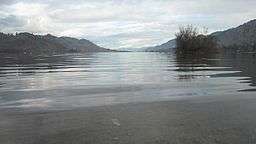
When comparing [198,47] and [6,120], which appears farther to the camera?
[198,47]

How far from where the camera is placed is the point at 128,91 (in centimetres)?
2170

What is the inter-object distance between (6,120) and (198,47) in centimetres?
11278

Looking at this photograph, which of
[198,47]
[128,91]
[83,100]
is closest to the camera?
[83,100]

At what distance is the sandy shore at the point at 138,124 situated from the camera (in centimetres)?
1091

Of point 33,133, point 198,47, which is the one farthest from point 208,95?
point 198,47

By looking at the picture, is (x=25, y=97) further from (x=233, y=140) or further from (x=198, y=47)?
(x=198, y=47)

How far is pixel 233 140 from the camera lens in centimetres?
1073

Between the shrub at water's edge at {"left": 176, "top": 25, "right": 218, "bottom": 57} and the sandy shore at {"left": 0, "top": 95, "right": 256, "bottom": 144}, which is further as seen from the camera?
the shrub at water's edge at {"left": 176, "top": 25, "right": 218, "bottom": 57}

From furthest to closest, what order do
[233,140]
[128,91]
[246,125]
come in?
[128,91], [246,125], [233,140]

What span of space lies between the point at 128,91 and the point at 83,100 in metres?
3.91

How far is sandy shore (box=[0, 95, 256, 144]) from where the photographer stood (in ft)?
35.8

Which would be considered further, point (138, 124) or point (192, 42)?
point (192, 42)

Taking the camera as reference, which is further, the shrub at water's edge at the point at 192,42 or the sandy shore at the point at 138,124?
the shrub at water's edge at the point at 192,42

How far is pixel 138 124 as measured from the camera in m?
12.8
